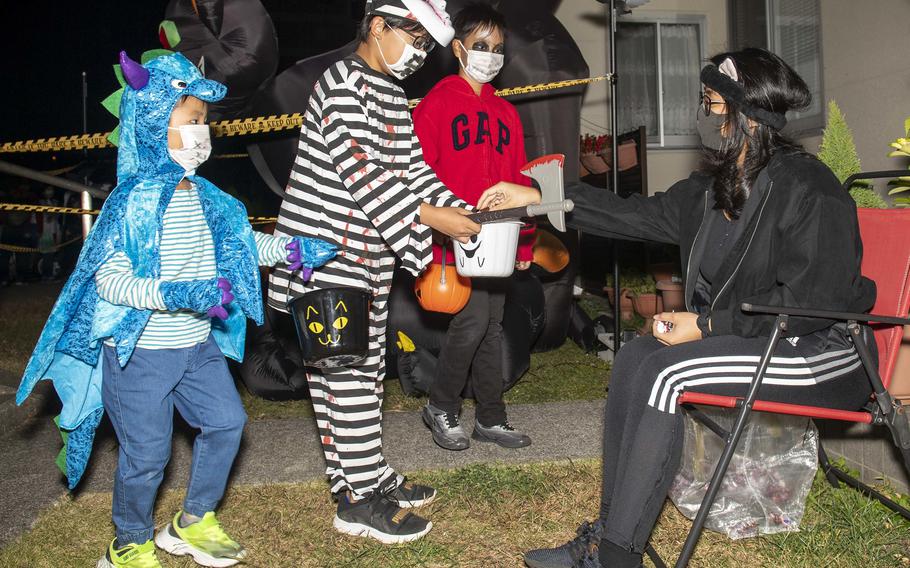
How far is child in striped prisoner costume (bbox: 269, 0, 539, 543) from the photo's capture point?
2.67m

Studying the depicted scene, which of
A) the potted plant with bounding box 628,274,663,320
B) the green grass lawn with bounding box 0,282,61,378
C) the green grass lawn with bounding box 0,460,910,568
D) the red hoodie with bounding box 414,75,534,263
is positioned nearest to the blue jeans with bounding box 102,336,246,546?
the green grass lawn with bounding box 0,460,910,568

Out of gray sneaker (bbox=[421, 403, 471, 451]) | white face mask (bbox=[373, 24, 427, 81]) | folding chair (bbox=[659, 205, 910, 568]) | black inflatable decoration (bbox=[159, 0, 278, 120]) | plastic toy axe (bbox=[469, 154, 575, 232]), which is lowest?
gray sneaker (bbox=[421, 403, 471, 451])

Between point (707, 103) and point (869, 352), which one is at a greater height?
point (707, 103)

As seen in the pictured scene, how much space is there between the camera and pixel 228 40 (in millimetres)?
4852

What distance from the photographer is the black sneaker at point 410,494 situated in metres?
3.17

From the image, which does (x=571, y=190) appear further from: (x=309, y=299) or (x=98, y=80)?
(x=98, y=80)

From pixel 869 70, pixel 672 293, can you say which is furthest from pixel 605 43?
pixel 672 293

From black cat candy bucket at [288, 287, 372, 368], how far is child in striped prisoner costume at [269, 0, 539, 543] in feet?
0.63

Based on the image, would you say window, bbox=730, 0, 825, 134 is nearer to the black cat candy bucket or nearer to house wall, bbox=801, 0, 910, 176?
house wall, bbox=801, 0, 910, 176

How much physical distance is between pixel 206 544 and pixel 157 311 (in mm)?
856

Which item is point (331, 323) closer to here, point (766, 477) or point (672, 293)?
point (766, 477)

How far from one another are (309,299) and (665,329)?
116 cm

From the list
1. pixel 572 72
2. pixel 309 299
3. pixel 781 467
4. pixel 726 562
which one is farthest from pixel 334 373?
pixel 572 72

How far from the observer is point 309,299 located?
2.56m
